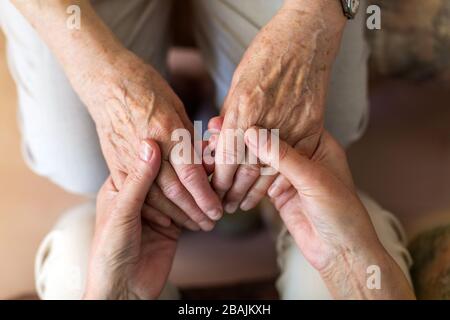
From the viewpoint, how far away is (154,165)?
0.69 metres

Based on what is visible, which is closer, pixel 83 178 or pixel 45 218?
pixel 83 178

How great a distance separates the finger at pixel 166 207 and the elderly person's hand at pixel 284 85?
0.21ft

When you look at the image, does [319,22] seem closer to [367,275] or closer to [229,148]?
[229,148]

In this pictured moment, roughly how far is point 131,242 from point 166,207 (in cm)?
7

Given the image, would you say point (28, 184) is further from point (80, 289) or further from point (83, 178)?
point (80, 289)

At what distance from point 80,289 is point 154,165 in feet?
0.81

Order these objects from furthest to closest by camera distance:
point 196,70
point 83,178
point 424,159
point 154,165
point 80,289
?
point 196,70 → point 424,159 → point 83,178 → point 80,289 → point 154,165

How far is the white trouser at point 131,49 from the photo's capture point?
0.85 m

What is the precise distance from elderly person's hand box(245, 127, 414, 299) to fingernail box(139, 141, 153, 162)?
0.12 m

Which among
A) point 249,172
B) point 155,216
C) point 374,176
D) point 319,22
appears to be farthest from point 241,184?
point 374,176

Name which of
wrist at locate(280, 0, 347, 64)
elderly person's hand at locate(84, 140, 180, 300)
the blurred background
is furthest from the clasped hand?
the blurred background

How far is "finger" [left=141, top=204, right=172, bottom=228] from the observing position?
0.75 meters

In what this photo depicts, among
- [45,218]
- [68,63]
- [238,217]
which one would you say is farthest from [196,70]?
[68,63]
